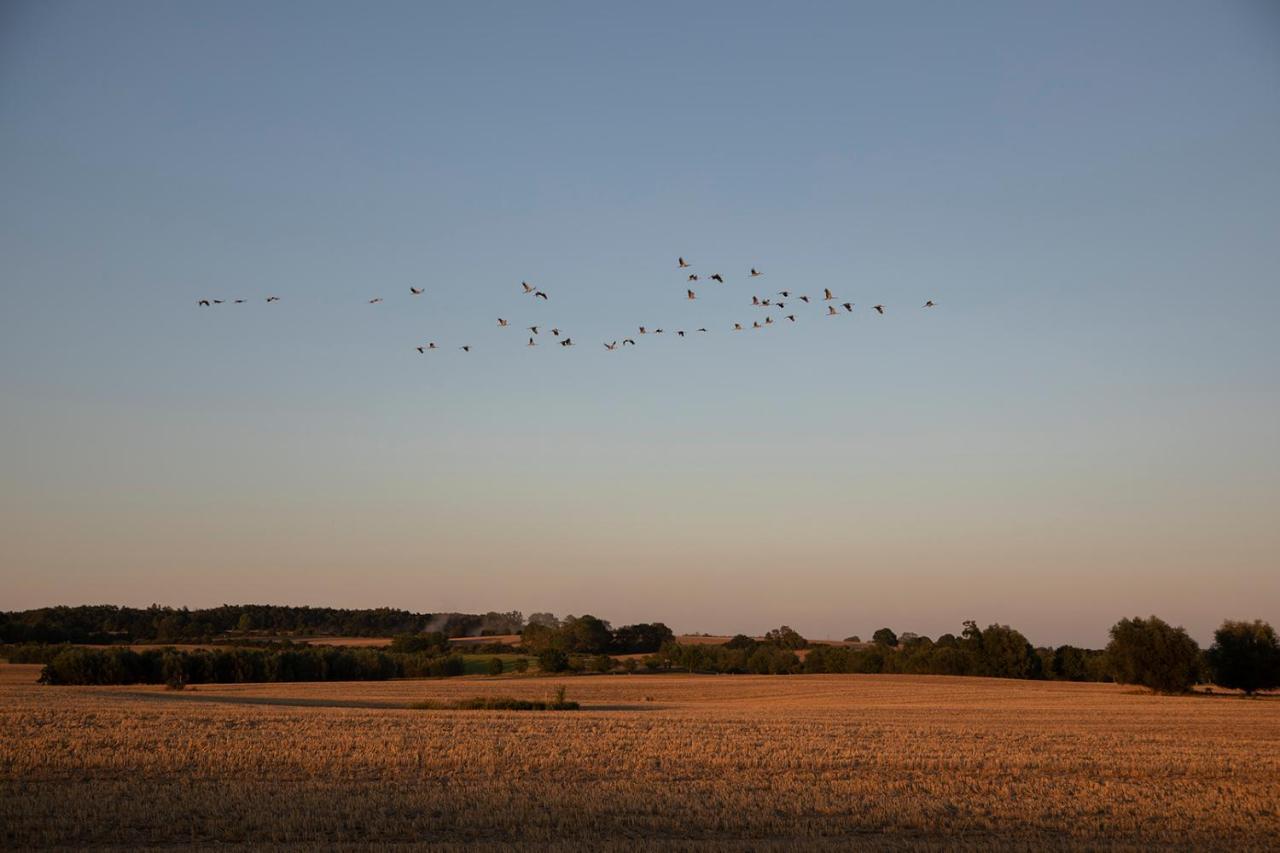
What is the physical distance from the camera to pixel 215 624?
13775 cm

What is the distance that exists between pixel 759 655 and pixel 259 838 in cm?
8771

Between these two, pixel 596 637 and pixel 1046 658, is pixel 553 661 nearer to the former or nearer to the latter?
pixel 596 637

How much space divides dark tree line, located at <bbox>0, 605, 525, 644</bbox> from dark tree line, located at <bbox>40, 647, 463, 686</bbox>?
4474 centimetres

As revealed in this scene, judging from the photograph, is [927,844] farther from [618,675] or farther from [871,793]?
[618,675]

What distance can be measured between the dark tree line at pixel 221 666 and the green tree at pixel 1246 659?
59972mm

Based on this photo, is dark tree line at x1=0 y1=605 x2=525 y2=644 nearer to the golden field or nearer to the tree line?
the tree line

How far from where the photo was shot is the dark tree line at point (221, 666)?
64.3 m

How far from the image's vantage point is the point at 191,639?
12231 centimetres

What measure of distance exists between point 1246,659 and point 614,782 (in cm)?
5788

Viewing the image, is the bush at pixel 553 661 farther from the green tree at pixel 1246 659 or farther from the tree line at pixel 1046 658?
the green tree at pixel 1246 659

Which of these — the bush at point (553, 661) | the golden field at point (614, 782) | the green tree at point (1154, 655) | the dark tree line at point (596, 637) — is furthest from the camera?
the dark tree line at point (596, 637)

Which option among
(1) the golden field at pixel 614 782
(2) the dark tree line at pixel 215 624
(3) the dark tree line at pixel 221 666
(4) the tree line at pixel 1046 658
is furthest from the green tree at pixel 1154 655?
(2) the dark tree line at pixel 215 624

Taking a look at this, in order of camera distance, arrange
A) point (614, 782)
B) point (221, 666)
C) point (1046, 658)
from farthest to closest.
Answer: point (1046, 658) < point (221, 666) < point (614, 782)

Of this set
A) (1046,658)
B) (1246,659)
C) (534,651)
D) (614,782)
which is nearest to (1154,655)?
(1246,659)
